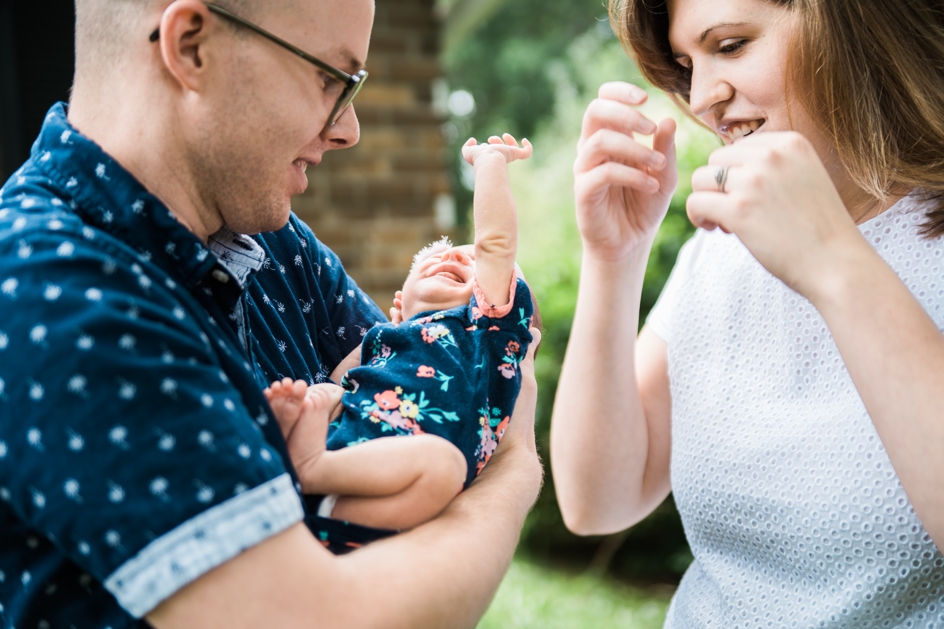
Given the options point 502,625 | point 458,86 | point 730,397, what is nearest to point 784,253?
point 730,397

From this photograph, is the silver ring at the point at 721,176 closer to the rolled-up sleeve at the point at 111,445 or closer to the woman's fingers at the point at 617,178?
the woman's fingers at the point at 617,178

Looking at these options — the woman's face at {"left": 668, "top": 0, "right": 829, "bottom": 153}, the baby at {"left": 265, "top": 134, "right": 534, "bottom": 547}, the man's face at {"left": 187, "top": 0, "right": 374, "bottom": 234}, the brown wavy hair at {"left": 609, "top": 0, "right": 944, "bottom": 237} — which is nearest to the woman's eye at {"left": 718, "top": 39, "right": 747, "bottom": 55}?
the woman's face at {"left": 668, "top": 0, "right": 829, "bottom": 153}

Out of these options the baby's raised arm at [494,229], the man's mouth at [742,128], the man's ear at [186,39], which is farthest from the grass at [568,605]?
the man's ear at [186,39]

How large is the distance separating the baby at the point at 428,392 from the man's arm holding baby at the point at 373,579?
9 cm

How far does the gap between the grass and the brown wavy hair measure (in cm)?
317

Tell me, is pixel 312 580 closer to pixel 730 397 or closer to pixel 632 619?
pixel 730 397

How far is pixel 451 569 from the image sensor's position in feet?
3.67

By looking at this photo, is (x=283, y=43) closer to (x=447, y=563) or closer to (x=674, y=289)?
(x=447, y=563)

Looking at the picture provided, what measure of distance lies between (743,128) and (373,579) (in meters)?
1.25

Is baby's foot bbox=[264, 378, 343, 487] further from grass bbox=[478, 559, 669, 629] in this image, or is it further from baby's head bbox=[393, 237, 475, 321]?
grass bbox=[478, 559, 669, 629]

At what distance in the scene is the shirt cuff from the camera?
910 mm

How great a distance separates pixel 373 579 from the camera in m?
1.05

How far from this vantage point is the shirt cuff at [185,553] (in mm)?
910

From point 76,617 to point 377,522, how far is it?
1.45 ft
